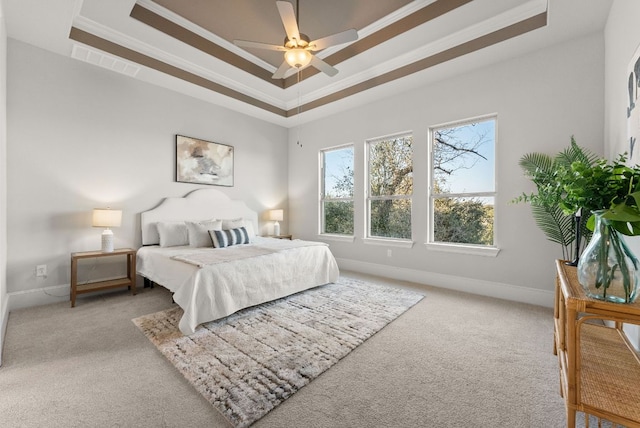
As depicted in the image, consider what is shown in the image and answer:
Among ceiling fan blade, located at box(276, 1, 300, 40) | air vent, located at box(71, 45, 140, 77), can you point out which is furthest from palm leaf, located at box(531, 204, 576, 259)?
air vent, located at box(71, 45, 140, 77)

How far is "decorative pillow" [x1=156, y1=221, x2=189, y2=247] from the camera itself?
3687mm

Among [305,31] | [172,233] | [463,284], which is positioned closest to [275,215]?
[172,233]

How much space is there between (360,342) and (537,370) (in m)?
1.21

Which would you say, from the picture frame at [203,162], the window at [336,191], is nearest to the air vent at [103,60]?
the picture frame at [203,162]

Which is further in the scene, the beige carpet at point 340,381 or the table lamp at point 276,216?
the table lamp at point 276,216

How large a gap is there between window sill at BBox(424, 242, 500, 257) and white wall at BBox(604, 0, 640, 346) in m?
1.46

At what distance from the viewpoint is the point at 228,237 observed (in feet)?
12.3

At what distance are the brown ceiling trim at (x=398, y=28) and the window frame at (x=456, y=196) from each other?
1.37 meters

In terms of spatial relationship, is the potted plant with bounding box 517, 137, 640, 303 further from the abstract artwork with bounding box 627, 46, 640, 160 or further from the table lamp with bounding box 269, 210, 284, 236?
the table lamp with bounding box 269, 210, 284, 236

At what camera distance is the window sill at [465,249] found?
11.2 feet

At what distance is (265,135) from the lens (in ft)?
17.7

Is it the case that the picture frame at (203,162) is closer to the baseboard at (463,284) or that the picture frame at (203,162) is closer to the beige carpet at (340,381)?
the beige carpet at (340,381)

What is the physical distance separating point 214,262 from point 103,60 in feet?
9.45

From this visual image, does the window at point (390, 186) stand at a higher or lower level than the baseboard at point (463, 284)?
higher
